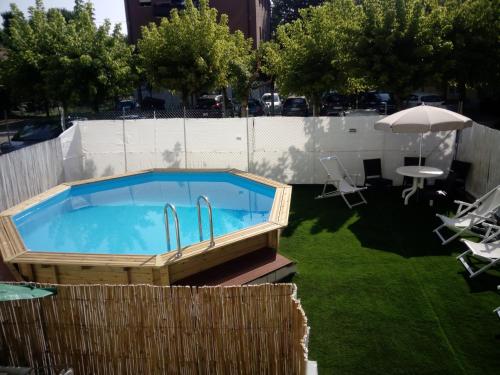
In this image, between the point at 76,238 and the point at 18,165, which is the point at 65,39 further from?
the point at 76,238

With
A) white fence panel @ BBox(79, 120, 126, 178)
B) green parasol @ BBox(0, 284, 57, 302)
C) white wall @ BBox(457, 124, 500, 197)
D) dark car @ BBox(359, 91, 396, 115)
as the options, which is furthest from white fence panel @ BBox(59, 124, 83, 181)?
dark car @ BBox(359, 91, 396, 115)

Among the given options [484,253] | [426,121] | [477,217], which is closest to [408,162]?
[426,121]

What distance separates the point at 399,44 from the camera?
1154 centimetres

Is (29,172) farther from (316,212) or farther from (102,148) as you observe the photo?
(316,212)

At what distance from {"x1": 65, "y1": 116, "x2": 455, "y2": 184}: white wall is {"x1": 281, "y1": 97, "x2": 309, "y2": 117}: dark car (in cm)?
997

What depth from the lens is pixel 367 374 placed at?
4.49 metres

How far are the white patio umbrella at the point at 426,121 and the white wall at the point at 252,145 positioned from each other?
1944 millimetres

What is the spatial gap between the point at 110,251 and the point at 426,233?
6.29m

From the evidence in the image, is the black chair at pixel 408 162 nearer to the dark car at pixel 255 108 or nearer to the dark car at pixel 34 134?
the dark car at pixel 34 134

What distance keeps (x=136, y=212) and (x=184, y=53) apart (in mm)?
8390

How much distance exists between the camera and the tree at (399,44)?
11.3 m

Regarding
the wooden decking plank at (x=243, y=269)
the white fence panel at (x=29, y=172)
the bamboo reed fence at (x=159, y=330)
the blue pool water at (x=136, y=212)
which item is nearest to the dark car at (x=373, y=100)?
the blue pool water at (x=136, y=212)

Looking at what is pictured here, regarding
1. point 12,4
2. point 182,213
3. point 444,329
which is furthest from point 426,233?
point 12,4

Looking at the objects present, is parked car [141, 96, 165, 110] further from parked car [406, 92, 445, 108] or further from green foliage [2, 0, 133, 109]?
parked car [406, 92, 445, 108]
